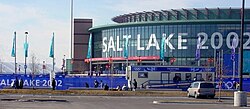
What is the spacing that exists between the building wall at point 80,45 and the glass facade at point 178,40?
5.68 meters

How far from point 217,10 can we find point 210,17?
2186mm

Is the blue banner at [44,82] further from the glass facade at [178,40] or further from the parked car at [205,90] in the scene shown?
the glass facade at [178,40]

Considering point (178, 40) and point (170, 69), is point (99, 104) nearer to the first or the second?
point (170, 69)

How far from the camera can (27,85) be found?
62.6m

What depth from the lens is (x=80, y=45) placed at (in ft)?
431

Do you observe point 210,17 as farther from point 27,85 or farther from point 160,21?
point 27,85

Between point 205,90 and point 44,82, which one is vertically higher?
point 205,90

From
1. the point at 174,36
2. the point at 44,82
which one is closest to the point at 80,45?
the point at 174,36

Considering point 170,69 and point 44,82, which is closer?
point 44,82

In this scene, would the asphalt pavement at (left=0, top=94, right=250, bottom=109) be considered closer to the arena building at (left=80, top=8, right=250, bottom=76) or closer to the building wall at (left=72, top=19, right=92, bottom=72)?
the arena building at (left=80, top=8, right=250, bottom=76)

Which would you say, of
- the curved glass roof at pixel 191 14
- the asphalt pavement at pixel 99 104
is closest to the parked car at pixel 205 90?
the asphalt pavement at pixel 99 104

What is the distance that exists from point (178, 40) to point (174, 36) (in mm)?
1612

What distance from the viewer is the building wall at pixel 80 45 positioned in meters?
131

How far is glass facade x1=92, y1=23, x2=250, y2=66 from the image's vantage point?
378 ft
